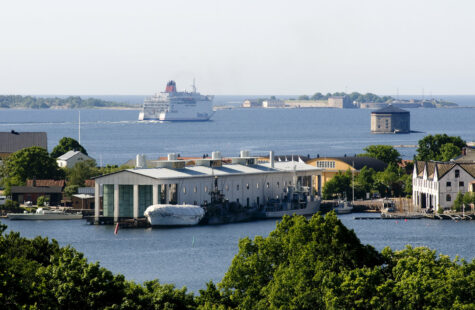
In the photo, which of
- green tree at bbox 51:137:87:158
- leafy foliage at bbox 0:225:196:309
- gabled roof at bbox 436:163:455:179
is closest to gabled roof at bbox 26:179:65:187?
green tree at bbox 51:137:87:158

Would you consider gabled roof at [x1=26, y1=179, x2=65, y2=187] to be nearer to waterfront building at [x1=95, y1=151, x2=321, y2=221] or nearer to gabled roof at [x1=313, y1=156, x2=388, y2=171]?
waterfront building at [x1=95, y1=151, x2=321, y2=221]

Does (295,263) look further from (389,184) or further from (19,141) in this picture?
(19,141)

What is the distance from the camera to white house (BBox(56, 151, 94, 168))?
8688cm

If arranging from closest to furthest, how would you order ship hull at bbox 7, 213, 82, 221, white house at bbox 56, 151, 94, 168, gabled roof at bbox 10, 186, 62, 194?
ship hull at bbox 7, 213, 82, 221 → gabled roof at bbox 10, 186, 62, 194 → white house at bbox 56, 151, 94, 168

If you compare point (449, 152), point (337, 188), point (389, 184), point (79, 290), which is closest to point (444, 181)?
point (337, 188)

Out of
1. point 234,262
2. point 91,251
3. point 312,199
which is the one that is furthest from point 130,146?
point 234,262

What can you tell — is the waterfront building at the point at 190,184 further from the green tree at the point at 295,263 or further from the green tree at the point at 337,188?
the green tree at the point at 295,263

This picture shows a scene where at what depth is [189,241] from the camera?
183ft

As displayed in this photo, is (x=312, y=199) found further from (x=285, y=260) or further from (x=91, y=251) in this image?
(x=285, y=260)

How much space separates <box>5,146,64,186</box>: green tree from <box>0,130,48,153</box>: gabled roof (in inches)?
560

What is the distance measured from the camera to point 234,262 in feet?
93.1

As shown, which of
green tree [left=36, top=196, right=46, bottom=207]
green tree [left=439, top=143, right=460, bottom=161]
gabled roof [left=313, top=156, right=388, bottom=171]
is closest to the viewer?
green tree [left=36, top=196, right=46, bottom=207]

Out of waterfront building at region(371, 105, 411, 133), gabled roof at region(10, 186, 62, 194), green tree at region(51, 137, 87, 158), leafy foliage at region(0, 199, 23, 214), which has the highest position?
waterfront building at region(371, 105, 411, 133)

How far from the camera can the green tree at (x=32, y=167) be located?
78125 mm
